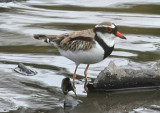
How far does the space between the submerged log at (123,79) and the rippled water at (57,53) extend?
0.16 meters

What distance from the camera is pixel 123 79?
28.2 ft

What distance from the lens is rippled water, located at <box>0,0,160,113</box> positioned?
7.95 metres

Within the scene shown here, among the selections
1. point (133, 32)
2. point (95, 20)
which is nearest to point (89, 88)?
point (133, 32)

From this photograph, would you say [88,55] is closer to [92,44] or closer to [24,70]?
[92,44]

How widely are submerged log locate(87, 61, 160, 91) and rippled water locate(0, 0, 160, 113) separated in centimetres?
16

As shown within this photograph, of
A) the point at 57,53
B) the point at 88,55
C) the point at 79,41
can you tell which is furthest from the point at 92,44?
the point at 57,53

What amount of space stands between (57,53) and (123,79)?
2.33 metres

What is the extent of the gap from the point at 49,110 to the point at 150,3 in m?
8.56

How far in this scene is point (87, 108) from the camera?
784 cm

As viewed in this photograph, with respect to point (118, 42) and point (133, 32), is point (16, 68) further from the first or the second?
point (133, 32)

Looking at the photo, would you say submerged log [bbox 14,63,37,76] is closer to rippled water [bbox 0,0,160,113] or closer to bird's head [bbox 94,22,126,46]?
rippled water [bbox 0,0,160,113]

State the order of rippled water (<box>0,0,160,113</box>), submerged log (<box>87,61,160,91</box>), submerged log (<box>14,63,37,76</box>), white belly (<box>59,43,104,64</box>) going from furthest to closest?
submerged log (<box>14,63,37,76</box>)
submerged log (<box>87,61,160,91</box>)
white belly (<box>59,43,104,64</box>)
rippled water (<box>0,0,160,113</box>)

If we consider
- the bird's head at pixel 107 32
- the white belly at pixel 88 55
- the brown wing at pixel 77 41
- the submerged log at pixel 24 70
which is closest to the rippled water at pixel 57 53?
the submerged log at pixel 24 70

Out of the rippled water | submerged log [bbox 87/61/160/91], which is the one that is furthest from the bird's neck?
the rippled water
